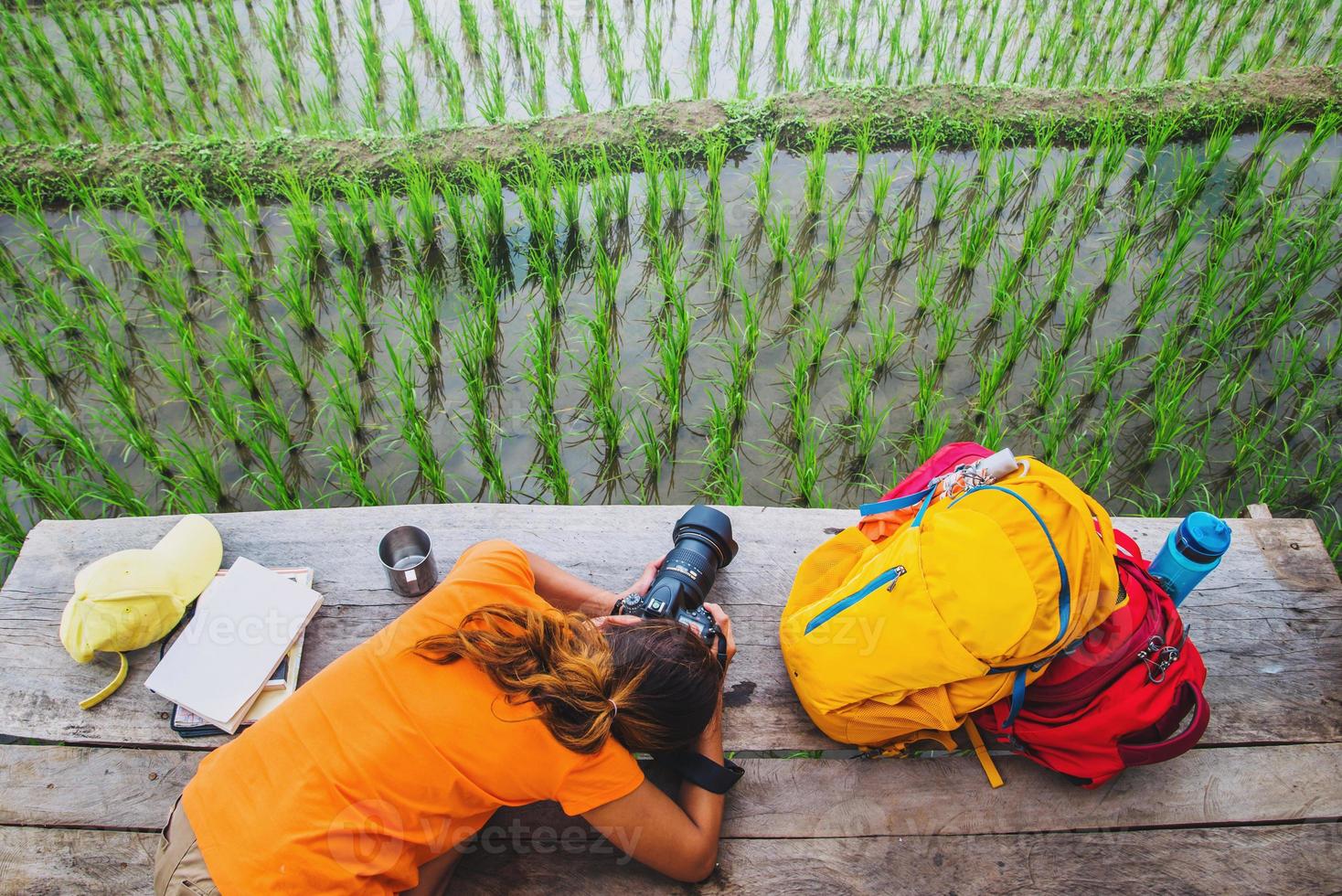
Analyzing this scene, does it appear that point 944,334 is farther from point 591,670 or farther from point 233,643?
point 233,643

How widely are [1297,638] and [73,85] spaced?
492 centimetres

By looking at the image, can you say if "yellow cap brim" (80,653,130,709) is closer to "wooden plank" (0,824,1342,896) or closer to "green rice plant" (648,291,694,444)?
"wooden plank" (0,824,1342,896)

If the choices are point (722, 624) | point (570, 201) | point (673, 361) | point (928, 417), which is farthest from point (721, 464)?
point (570, 201)

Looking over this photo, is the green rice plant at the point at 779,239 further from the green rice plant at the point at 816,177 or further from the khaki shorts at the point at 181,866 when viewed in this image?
the khaki shorts at the point at 181,866

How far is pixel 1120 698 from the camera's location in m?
1.24

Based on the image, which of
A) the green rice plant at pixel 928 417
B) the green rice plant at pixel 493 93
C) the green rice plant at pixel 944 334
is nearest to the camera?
the green rice plant at pixel 928 417

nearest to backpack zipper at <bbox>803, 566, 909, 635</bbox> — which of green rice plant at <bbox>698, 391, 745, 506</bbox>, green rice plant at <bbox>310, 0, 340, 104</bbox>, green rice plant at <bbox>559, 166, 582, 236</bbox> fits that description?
green rice plant at <bbox>698, 391, 745, 506</bbox>

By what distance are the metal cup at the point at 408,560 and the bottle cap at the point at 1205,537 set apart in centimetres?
142

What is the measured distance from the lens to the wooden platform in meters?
1.29

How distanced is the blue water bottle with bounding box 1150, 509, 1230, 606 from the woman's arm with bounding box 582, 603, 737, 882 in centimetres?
89

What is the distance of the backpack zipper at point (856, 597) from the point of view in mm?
1294

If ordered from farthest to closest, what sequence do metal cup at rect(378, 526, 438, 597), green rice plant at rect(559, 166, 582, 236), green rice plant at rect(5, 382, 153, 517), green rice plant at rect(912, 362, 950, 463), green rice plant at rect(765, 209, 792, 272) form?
green rice plant at rect(559, 166, 582, 236) → green rice plant at rect(765, 209, 792, 272) → green rice plant at rect(912, 362, 950, 463) → green rice plant at rect(5, 382, 153, 517) → metal cup at rect(378, 526, 438, 597)

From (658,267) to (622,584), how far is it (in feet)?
4.40

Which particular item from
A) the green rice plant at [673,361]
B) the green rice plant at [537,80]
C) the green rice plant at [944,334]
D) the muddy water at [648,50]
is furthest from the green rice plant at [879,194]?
the green rice plant at [537,80]
